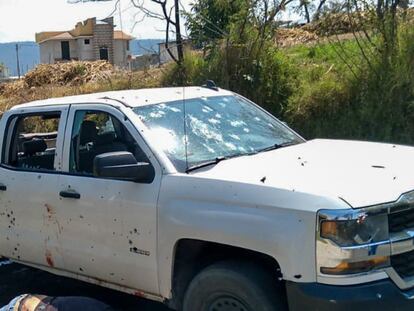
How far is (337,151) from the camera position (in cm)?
405

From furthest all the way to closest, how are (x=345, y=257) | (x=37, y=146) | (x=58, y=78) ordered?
(x=58, y=78) → (x=37, y=146) → (x=345, y=257)

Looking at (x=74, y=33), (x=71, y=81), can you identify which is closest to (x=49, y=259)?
(x=71, y=81)

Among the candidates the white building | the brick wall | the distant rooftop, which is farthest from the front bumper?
the distant rooftop

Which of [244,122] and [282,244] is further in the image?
[244,122]

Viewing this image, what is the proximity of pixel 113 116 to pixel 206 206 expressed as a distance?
1.21 meters

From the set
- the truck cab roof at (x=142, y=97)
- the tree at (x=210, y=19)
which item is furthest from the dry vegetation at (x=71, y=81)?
the truck cab roof at (x=142, y=97)

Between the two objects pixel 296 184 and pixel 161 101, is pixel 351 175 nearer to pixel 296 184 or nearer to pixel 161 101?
pixel 296 184

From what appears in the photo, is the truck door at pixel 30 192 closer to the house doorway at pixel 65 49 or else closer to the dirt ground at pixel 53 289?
the dirt ground at pixel 53 289

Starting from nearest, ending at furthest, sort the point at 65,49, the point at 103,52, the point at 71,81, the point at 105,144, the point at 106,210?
the point at 106,210 → the point at 105,144 → the point at 71,81 → the point at 103,52 → the point at 65,49

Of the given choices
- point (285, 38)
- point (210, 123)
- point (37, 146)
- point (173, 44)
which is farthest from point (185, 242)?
point (285, 38)

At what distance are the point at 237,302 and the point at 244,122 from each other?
167 cm

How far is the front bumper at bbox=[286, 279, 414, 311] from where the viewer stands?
116 inches

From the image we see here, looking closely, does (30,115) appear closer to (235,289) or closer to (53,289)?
(53,289)

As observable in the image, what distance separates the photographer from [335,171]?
3.46m
